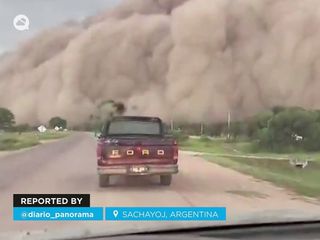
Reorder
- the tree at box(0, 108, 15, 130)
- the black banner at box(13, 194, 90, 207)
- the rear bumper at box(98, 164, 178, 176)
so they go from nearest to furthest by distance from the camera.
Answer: the black banner at box(13, 194, 90, 207) → the tree at box(0, 108, 15, 130) → the rear bumper at box(98, 164, 178, 176)

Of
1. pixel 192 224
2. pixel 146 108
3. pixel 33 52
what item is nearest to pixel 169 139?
pixel 146 108

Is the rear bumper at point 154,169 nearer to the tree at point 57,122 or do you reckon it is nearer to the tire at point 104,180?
the tire at point 104,180

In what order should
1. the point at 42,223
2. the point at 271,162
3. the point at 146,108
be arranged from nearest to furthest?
the point at 42,223
the point at 146,108
the point at 271,162

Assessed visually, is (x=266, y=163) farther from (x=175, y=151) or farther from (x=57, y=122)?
(x=57, y=122)

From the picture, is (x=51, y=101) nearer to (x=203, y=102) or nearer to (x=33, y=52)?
(x=33, y=52)

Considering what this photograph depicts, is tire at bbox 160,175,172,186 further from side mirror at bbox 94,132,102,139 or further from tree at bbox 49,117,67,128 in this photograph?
tree at bbox 49,117,67,128

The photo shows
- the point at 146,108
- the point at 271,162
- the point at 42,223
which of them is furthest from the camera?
the point at 271,162

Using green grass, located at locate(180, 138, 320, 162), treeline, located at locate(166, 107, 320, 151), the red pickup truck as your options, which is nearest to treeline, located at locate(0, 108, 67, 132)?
the red pickup truck
